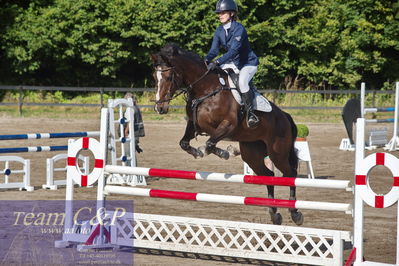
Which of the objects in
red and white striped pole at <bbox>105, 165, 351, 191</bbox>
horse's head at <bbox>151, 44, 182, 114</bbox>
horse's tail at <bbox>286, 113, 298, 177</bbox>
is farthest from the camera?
horse's tail at <bbox>286, 113, 298, 177</bbox>

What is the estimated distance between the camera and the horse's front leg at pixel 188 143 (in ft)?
25.6

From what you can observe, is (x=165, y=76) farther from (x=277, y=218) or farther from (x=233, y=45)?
(x=277, y=218)

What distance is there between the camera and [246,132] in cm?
827

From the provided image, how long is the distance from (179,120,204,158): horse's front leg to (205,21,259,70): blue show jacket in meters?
0.81

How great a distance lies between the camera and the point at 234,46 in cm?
795

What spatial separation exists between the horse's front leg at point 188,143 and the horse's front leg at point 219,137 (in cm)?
13

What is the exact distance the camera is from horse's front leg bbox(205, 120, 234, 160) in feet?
25.1

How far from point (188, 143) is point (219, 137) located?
0.41 meters

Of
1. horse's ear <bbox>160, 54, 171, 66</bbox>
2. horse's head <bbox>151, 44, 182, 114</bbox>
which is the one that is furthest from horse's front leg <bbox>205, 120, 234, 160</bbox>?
horse's ear <bbox>160, 54, 171, 66</bbox>

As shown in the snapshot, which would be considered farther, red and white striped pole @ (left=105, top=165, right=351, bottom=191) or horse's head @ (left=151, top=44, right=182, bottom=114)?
horse's head @ (left=151, top=44, right=182, bottom=114)

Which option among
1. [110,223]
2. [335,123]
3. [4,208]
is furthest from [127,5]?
[110,223]

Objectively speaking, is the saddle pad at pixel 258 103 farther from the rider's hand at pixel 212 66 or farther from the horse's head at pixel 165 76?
the horse's head at pixel 165 76

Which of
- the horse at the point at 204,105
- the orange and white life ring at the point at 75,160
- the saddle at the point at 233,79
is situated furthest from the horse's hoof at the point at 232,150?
the orange and white life ring at the point at 75,160

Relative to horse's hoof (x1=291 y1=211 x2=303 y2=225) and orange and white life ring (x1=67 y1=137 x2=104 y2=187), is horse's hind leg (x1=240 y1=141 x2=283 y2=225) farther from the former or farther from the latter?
orange and white life ring (x1=67 y1=137 x2=104 y2=187)
